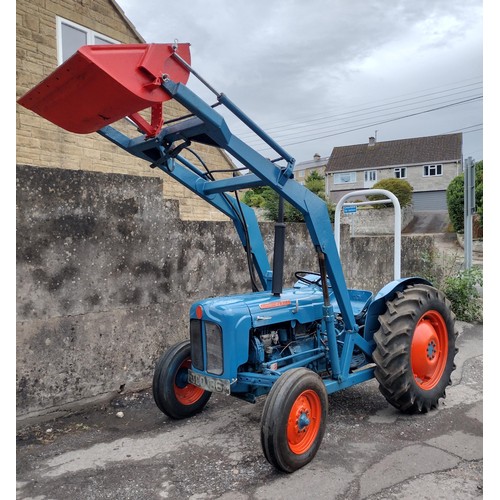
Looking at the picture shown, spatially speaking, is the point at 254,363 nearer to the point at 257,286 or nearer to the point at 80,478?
the point at 257,286

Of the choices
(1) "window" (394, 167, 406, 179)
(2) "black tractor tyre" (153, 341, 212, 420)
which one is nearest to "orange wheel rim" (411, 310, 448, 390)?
(2) "black tractor tyre" (153, 341, 212, 420)

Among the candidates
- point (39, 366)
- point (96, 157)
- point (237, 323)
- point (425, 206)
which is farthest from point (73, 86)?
point (425, 206)

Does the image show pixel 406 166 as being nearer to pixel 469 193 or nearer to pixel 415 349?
pixel 469 193

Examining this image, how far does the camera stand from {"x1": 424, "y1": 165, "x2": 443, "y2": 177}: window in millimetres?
42719

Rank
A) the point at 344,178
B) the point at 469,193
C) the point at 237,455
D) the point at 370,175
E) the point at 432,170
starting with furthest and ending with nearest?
1. the point at 344,178
2. the point at 370,175
3. the point at 432,170
4. the point at 469,193
5. the point at 237,455

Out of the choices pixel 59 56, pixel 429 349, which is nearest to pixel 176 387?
pixel 429 349

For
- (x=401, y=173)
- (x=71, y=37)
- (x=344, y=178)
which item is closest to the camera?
(x=71, y=37)

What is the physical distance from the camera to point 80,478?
327 cm

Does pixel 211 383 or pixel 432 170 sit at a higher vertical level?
pixel 432 170

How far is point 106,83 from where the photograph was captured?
255cm

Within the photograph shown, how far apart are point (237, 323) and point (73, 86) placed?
1.92m

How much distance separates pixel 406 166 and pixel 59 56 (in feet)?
135

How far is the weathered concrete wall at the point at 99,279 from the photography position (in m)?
4.21

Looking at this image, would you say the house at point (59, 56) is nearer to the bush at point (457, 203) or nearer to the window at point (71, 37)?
the window at point (71, 37)
